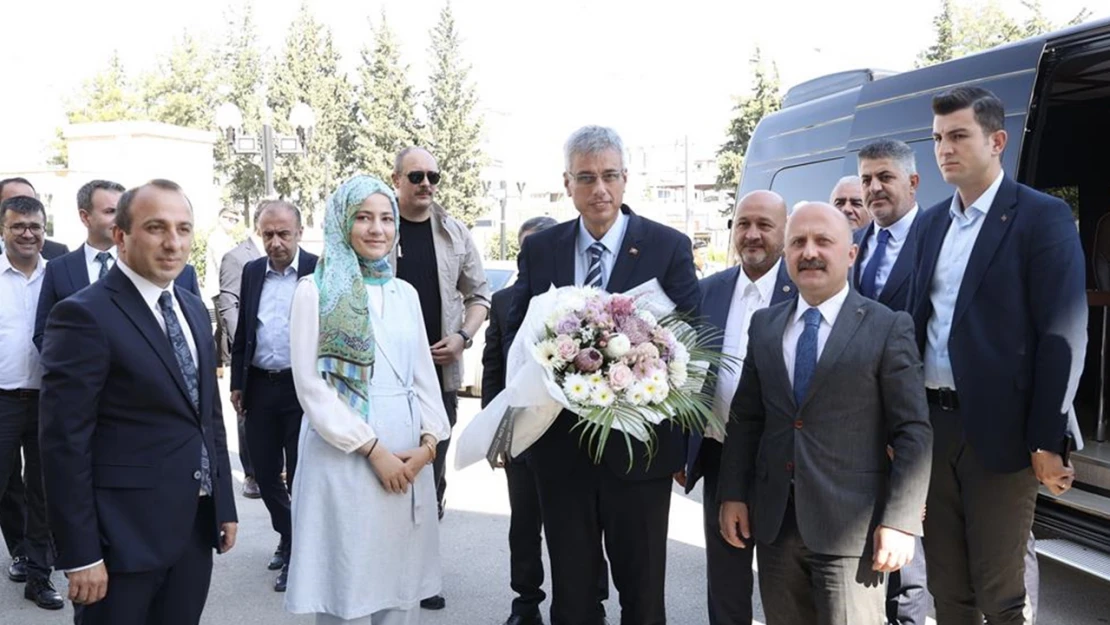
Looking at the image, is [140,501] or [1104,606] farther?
[1104,606]

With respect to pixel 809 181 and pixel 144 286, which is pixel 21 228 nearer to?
pixel 144 286

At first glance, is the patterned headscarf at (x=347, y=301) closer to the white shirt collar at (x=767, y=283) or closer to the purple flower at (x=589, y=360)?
the purple flower at (x=589, y=360)

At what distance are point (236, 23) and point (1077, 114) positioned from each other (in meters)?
56.1

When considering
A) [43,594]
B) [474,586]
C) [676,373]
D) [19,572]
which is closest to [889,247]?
[676,373]

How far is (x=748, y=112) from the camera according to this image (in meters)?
30.1

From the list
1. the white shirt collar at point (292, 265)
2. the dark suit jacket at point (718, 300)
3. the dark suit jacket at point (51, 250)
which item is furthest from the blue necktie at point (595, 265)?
the dark suit jacket at point (51, 250)

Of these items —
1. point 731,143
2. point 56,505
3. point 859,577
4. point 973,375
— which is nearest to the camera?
point 56,505

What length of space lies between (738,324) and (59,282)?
3453mm

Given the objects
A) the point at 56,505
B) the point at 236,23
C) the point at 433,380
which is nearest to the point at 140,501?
the point at 56,505

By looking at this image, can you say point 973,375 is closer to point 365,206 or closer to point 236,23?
point 365,206

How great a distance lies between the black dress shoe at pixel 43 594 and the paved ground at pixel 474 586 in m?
0.05

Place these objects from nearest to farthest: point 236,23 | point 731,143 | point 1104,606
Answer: point 1104,606, point 731,143, point 236,23

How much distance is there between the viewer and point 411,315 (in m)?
3.50

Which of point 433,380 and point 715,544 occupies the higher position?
point 433,380
